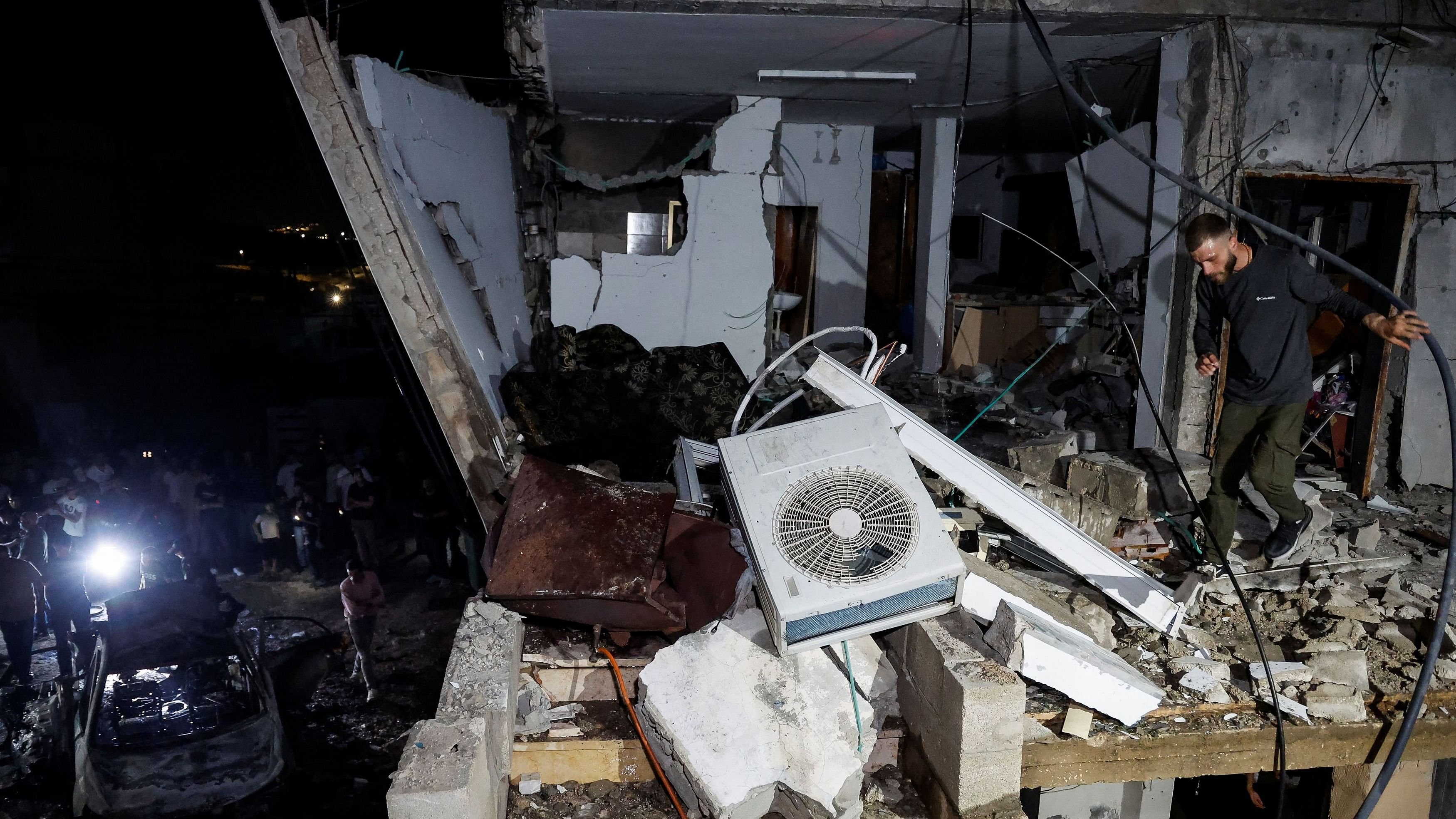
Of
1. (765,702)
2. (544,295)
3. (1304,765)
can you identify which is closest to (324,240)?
(544,295)

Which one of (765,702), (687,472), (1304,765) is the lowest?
(1304,765)

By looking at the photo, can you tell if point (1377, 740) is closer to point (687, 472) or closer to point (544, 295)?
point (687, 472)

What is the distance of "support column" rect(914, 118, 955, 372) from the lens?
31.1ft

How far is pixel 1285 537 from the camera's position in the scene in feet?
13.3

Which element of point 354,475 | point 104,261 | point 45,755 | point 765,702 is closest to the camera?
point 765,702

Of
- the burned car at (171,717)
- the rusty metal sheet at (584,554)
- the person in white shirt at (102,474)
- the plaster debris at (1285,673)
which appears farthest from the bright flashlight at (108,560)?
the plaster debris at (1285,673)

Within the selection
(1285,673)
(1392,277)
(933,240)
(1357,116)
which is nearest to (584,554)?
(1285,673)

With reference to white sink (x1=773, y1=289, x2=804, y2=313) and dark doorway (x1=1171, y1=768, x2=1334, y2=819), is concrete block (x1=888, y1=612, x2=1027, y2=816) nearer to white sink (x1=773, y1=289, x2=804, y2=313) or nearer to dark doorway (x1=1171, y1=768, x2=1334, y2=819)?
dark doorway (x1=1171, y1=768, x2=1334, y2=819)

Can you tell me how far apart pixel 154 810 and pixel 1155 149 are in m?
9.08

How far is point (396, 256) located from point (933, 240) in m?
6.90

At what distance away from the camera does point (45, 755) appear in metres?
6.86

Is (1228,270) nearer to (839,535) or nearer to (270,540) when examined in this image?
(839,535)

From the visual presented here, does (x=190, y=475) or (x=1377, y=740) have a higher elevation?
(x=1377, y=740)

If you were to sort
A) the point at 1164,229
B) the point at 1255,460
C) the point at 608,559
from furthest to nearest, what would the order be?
the point at 1164,229, the point at 1255,460, the point at 608,559
